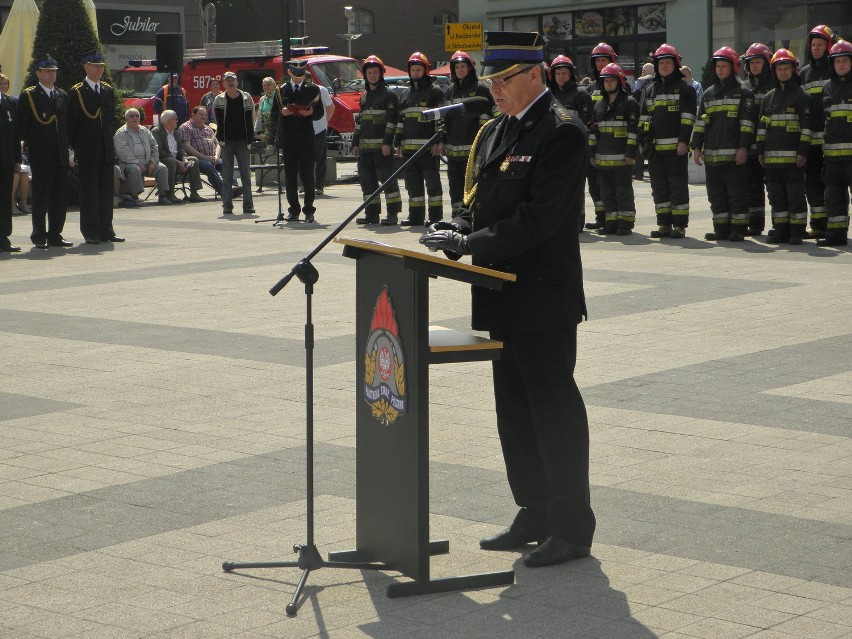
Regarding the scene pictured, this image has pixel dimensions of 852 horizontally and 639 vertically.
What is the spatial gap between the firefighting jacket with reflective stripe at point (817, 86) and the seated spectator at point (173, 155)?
11.2 meters

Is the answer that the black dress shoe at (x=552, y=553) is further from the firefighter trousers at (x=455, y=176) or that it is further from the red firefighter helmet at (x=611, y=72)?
the firefighter trousers at (x=455, y=176)

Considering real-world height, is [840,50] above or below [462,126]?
above

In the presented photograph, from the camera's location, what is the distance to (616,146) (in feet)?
54.5

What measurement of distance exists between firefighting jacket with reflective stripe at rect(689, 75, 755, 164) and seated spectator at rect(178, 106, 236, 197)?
31.4 feet

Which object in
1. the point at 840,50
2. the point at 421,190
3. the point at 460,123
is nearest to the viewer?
the point at 840,50

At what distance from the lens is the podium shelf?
4.75m

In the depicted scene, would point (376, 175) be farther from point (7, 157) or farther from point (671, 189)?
point (7, 157)

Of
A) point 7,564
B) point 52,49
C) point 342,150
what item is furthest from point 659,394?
point 342,150

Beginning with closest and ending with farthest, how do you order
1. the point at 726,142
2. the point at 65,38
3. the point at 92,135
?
the point at 726,142
the point at 92,135
the point at 65,38

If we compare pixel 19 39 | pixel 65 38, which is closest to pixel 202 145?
pixel 65 38

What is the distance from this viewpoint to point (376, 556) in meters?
5.11

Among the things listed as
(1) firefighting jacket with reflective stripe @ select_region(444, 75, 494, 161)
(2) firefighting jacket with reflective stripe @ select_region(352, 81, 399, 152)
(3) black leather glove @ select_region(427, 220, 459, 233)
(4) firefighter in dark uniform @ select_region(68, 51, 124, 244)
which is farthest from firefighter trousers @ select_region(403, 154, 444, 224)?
(3) black leather glove @ select_region(427, 220, 459, 233)

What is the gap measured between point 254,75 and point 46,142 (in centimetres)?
2113

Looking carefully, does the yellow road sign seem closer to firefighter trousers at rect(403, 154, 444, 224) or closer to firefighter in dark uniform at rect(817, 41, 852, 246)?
firefighter trousers at rect(403, 154, 444, 224)
